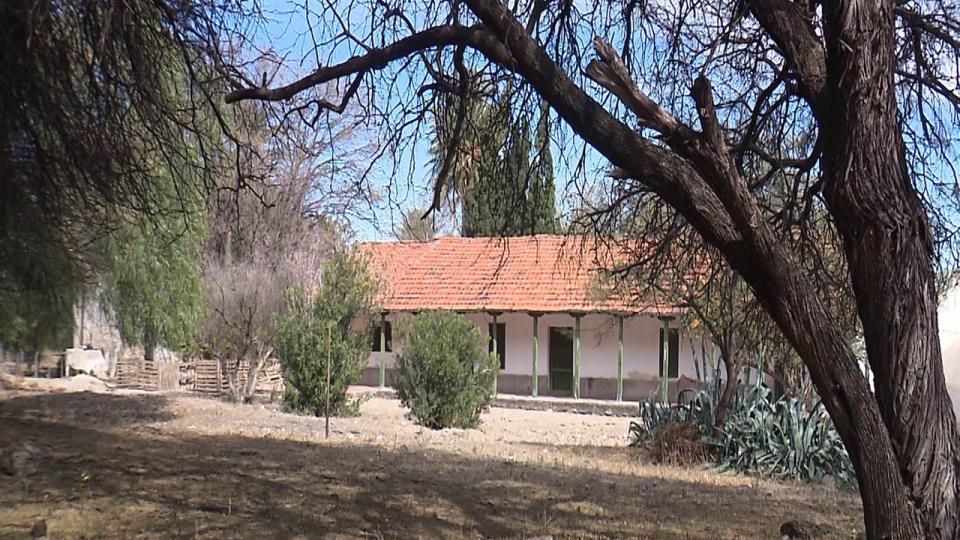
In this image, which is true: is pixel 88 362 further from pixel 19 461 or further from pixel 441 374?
pixel 19 461

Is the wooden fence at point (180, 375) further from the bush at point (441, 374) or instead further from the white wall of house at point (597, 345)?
the bush at point (441, 374)

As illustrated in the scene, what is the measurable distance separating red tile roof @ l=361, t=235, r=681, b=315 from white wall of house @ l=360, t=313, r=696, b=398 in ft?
2.92

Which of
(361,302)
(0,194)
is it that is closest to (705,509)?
(0,194)

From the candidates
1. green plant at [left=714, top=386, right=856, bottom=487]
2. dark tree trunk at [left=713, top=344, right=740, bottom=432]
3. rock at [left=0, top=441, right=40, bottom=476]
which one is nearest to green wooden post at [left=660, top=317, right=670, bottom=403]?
dark tree trunk at [left=713, top=344, right=740, bottom=432]

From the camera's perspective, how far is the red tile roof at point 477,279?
27641 millimetres

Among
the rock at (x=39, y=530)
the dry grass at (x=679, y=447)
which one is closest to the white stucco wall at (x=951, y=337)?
the dry grass at (x=679, y=447)

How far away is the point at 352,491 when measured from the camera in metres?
7.66

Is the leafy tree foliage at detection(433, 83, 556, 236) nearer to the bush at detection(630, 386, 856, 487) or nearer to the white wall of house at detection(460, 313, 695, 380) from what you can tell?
the bush at detection(630, 386, 856, 487)

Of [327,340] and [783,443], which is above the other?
[327,340]

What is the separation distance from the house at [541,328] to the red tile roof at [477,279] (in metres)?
0.03

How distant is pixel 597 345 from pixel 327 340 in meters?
12.3

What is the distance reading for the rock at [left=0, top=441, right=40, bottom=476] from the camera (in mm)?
7371

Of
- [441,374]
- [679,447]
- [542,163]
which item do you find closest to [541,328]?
[441,374]

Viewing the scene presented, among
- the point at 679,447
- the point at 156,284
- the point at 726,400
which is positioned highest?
the point at 156,284
